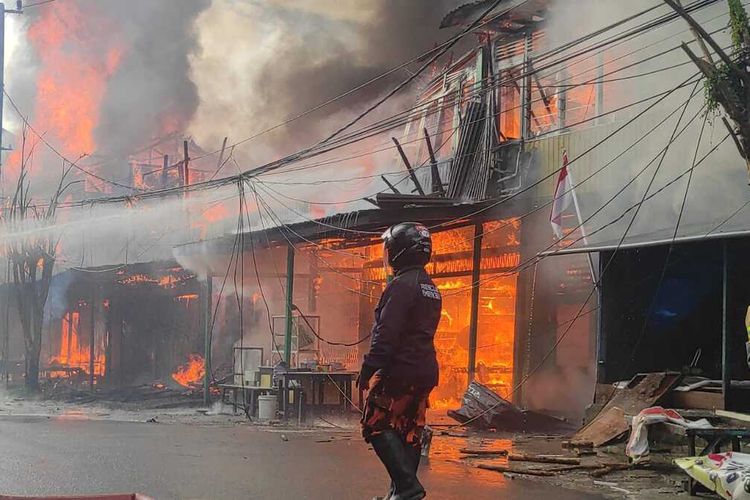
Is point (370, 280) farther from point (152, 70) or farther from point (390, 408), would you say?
point (390, 408)

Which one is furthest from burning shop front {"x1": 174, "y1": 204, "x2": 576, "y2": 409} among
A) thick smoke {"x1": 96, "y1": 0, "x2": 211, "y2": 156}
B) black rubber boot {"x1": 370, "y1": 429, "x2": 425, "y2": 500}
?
thick smoke {"x1": 96, "y1": 0, "x2": 211, "y2": 156}

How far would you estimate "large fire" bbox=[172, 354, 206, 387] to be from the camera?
26855 mm

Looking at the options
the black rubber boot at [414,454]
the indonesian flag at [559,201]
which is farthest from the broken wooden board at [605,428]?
the black rubber boot at [414,454]

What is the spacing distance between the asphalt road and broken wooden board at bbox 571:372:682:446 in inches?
81.1

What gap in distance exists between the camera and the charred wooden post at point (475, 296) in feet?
49.6

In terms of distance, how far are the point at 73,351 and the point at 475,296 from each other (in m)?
22.5

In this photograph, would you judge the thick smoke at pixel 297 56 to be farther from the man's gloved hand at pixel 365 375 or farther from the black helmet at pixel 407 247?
the man's gloved hand at pixel 365 375

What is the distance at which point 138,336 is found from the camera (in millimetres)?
29031

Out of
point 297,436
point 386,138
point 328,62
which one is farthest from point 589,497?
point 328,62

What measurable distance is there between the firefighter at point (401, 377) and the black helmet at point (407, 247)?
10 centimetres

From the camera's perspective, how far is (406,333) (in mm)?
4691

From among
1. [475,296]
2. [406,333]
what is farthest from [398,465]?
[475,296]

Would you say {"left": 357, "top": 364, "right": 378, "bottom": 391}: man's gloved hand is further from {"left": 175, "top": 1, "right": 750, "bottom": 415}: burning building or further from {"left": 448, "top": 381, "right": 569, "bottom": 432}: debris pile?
{"left": 175, "top": 1, "right": 750, "bottom": 415}: burning building

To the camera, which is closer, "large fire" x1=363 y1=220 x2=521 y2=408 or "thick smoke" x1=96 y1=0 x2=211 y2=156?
"large fire" x1=363 y1=220 x2=521 y2=408
